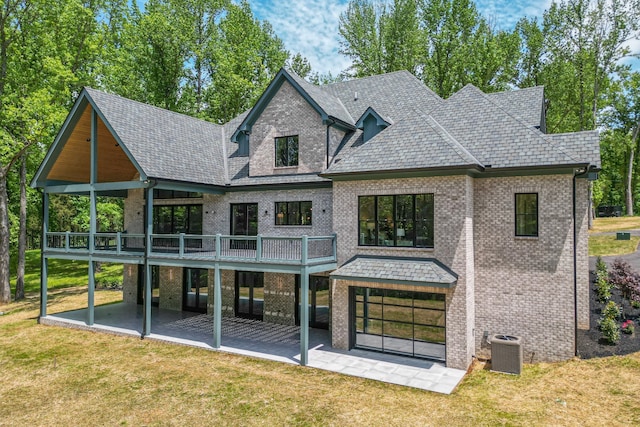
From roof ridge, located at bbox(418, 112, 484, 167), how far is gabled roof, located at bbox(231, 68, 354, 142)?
430 cm

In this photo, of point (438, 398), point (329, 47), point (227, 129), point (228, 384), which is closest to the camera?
point (438, 398)

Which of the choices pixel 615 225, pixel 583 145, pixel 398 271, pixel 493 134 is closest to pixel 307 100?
pixel 493 134

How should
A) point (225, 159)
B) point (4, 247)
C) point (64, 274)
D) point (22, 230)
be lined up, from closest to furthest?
point (225, 159), point (4, 247), point (22, 230), point (64, 274)

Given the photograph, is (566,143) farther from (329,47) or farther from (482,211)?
(329,47)

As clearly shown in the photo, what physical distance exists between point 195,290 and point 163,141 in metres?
A: 7.61

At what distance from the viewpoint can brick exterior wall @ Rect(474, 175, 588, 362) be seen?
12297mm

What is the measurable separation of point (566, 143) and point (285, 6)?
1994 cm

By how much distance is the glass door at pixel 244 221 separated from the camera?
18.8 metres

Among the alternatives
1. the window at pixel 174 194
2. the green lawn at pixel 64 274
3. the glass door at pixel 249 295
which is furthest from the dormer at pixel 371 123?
the green lawn at pixel 64 274

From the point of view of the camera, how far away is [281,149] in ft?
61.1

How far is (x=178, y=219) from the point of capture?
2078 cm

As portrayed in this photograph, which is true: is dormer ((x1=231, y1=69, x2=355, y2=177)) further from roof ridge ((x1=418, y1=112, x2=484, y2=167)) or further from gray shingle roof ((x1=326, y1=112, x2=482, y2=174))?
roof ridge ((x1=418, y1=112, x2=484, y2=167))

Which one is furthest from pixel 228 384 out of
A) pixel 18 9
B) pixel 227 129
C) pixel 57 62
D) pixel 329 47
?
pixel 329 47

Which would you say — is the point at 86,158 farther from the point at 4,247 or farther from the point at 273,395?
the point at 273,395
